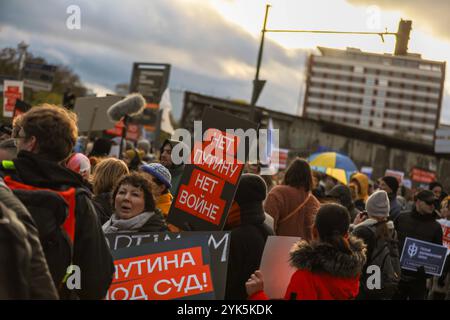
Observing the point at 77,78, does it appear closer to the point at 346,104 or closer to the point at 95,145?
the point at 95,145

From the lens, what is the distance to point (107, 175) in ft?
18.2

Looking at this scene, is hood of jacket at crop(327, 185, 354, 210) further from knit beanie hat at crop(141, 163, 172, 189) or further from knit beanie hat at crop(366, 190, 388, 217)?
knit beanie hat at crop(141, 163, 172, 189)

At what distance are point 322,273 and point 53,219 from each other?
5.87 ft

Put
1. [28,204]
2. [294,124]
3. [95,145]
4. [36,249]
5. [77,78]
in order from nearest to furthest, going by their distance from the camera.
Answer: [36,249]
[28,204]
[95,145]
[294,124]
[77,78]

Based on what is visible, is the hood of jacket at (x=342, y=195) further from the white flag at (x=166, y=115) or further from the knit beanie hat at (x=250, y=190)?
the white flag at (x=166, y=115)

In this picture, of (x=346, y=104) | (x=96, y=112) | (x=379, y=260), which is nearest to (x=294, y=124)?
(x=96, y=112)

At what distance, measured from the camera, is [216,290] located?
14.1 ft

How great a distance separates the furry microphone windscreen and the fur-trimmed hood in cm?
580

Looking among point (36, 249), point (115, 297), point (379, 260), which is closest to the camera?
point (36, 249)

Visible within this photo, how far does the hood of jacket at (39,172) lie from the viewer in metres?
3.12

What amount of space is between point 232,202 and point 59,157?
2.01m

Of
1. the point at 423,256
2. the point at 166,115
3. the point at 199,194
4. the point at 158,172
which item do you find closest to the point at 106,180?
the point at 158,172

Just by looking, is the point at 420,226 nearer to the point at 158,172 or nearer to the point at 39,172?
the point at 158,172

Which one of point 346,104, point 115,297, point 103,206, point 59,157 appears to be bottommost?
point 115,297
